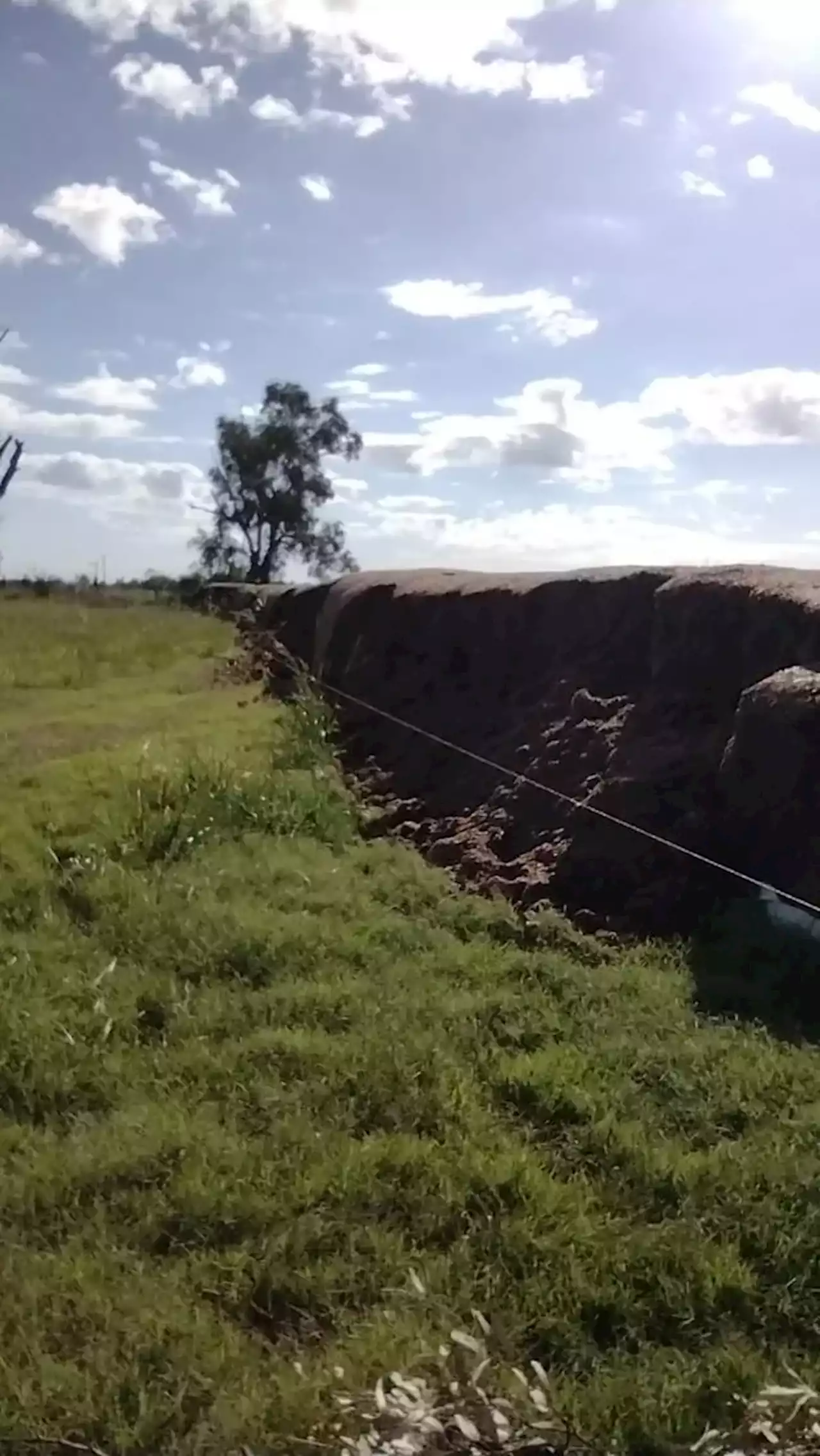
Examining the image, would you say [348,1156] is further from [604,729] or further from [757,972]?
[604,729]

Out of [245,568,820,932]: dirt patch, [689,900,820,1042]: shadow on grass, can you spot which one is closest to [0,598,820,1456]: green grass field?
[689,900,820,1042]: shadow on grass

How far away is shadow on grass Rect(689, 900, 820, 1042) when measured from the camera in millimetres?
3842

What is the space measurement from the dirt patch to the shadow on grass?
0.48 feet

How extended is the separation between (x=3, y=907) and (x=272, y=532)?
1981cm

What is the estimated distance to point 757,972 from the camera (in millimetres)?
4082

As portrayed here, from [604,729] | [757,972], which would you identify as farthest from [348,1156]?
[604,729]

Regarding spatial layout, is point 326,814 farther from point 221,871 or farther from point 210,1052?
point 210,1052

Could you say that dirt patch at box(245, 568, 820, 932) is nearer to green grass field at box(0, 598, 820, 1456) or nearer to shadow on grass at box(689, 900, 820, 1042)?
shadow on grass at box(689, 900, 820, 1042)

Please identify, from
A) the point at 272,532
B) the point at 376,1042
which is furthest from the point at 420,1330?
→ the point at 272,532

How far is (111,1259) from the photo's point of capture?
288cm

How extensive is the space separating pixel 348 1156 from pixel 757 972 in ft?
4.81

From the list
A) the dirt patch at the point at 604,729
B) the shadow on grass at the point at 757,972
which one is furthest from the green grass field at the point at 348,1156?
the dirt patch at the point at 604,729

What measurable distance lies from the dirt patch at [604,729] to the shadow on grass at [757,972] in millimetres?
147

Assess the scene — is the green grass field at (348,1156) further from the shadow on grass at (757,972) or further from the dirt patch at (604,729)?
the dirt patch at (604,729)
